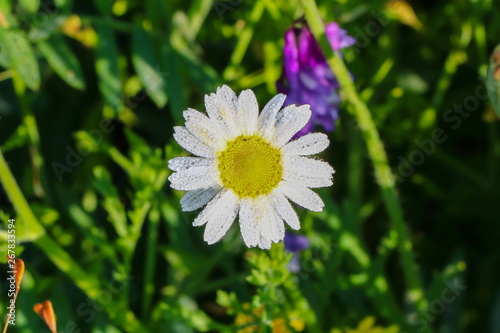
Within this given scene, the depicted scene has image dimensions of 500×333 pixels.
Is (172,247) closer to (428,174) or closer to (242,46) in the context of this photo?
(242,46)

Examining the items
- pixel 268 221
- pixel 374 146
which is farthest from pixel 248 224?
pixel 374 146

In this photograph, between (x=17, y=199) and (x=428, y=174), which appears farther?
(x=428, y=174)

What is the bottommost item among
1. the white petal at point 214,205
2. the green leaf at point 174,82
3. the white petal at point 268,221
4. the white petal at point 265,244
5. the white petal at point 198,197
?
the white petal at point 265,244

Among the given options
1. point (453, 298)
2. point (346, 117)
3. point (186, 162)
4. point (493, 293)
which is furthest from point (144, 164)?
point (493, 293)

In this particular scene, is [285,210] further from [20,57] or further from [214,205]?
[20,57]

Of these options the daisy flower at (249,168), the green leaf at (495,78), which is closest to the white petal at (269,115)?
the daisy flower at (249,168)

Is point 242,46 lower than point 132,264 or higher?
higher

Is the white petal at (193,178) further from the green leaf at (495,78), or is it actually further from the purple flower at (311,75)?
the green leaf at (495,78)
